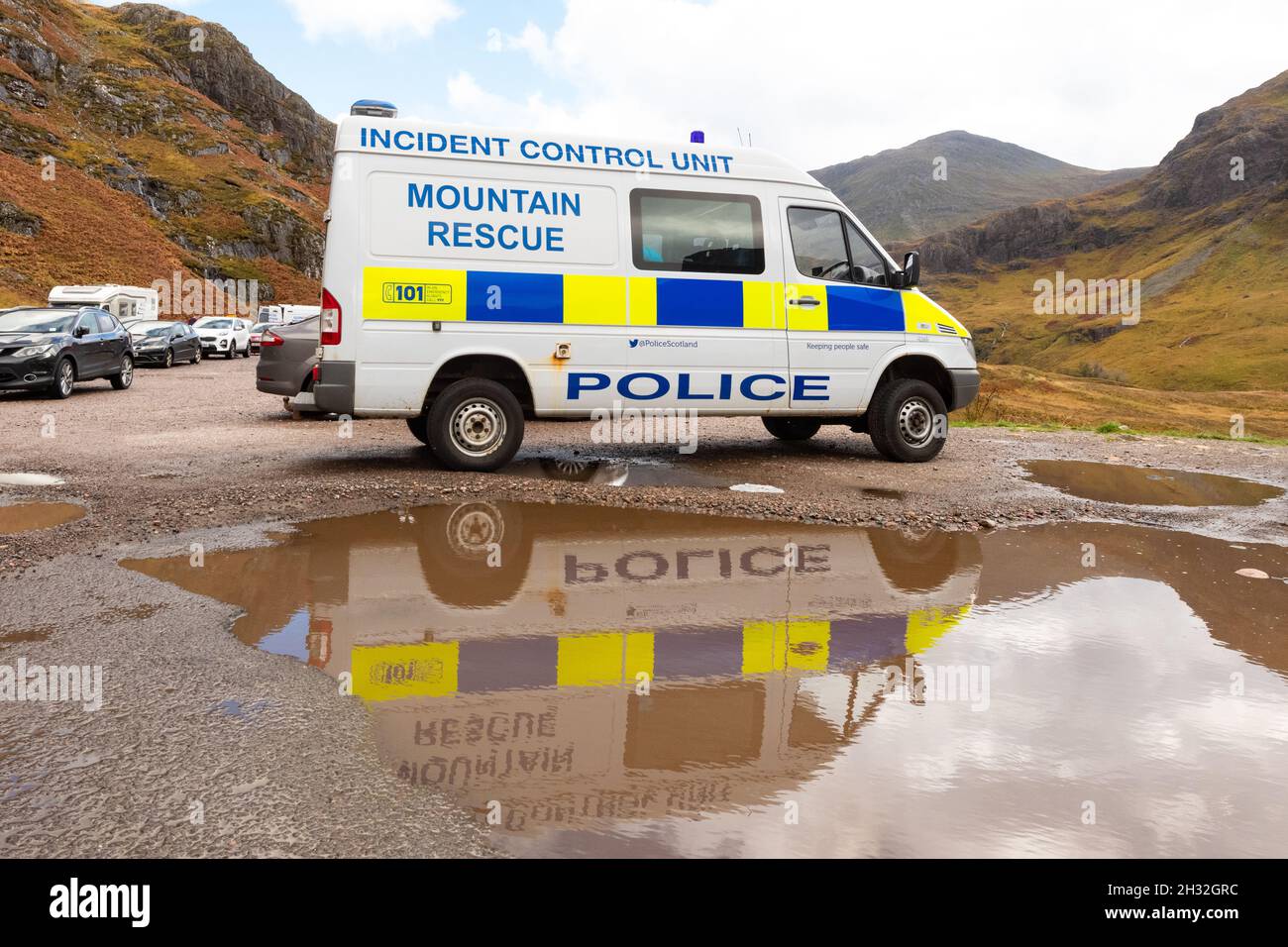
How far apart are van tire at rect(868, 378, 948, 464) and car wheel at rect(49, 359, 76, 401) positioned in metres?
14.2

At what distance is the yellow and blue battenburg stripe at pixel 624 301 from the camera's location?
8.09 meters

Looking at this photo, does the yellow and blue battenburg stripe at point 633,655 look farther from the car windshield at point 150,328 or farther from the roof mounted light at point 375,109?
the car windshield at point 150,328

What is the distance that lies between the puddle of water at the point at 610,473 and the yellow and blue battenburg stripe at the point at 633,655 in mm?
3889

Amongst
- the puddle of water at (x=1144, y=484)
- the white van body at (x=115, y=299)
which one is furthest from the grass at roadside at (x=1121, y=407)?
the white van body at (x=115, y=299)

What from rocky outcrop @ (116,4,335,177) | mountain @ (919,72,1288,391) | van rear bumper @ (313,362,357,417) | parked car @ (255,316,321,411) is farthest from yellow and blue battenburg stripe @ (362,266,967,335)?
rocky outcrop @ (116,4,335,177)

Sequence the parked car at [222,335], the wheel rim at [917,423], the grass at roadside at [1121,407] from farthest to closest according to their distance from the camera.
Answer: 1. the parked car at [222,335]
2. the grass at roadside at [1121,407]
3. the wheel rim at [917,423]

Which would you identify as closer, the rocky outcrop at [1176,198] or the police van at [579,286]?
the police van at [579,286]

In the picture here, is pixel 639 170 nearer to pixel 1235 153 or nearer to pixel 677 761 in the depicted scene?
pixel 677 761

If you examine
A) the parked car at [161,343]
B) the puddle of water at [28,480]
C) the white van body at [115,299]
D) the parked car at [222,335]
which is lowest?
the puddle of water at [28,480]

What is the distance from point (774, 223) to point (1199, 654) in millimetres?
5880

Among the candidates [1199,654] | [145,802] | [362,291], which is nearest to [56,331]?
[362,291]

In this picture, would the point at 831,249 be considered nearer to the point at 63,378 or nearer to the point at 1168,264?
the point at 63,378

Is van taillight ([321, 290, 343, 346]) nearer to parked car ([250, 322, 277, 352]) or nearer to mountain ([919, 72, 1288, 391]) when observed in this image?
parked car ([250, 322, 277, 352])

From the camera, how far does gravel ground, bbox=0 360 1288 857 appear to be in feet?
8.77
